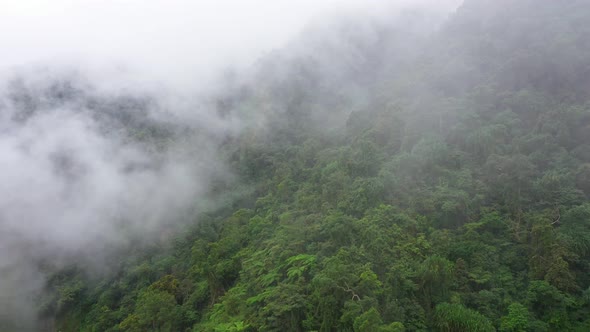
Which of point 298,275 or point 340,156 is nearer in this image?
point 298,275

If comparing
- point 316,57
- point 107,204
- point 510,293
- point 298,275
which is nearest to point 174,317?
point 298,275

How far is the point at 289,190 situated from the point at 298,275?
44.9 ft

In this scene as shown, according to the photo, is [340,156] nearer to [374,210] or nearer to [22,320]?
[374,210]

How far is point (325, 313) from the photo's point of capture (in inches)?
596

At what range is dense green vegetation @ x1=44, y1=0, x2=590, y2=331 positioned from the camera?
15477 mm

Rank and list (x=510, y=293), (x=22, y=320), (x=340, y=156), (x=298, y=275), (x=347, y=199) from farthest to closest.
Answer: (x=22, y=320) → (x=340, y=156) → (x=347, y=199) → (x=298, y=275) → (x=510, y=293)

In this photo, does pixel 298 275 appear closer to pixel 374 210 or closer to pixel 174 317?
pixel 374 210

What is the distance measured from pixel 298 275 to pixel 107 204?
1319 inches

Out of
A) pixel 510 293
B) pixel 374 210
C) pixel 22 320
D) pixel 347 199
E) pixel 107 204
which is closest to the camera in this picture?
pixel 510 293

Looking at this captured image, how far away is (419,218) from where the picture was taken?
66.0 feet

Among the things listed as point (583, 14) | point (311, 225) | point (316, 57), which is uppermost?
point (316, 57)

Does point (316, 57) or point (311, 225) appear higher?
point (316, 57)

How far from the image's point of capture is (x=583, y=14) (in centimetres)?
3434

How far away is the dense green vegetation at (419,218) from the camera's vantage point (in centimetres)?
1548
